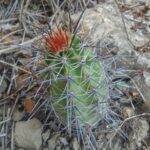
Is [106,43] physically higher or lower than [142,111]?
higher

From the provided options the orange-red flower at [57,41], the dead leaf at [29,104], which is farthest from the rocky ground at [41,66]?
the orange-red flower at [57,41]

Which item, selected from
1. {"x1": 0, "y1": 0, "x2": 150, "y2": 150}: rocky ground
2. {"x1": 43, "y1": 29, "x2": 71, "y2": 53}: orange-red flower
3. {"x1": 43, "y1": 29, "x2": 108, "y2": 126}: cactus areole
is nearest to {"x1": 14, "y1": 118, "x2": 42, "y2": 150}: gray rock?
{"x1": 0, "y1": 0, "x2": 150, "y2": 150}: rocky ground

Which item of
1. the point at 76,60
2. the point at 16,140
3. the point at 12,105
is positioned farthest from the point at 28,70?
the point at 76,60

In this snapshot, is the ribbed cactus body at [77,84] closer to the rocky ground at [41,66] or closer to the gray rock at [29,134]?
the rocky ground at [41,66]

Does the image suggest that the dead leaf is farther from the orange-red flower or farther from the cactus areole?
the orange-red flower

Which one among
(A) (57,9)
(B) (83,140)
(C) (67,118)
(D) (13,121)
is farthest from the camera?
(A) (57,9)

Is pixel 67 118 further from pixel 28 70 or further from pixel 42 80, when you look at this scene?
pixel 28 70

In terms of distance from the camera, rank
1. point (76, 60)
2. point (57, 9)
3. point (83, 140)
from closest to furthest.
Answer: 1. point (76, 60)
2. point (83, 140)
3. point (57, 9)
